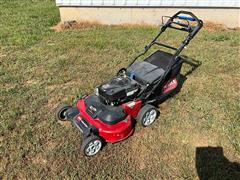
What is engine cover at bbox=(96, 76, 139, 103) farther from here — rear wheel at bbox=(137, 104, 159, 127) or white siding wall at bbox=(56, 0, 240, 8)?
white siding wall at bbox=(56, 0, 240, 8)

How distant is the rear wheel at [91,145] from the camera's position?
4020 millimetres

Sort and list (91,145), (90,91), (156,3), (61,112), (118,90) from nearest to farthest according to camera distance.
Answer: (91,145), (118,90), (61,112), (90,91), (156,3)

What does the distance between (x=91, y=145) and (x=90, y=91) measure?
1.98 metres

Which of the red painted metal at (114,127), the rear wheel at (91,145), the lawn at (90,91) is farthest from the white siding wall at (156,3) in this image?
the rear wheel at (91,145)

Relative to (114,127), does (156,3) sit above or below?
above

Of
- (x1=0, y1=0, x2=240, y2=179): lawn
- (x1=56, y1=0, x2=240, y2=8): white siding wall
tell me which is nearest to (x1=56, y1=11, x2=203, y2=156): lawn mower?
(x1=0, y1=0, x2=240, y2=179): lawn

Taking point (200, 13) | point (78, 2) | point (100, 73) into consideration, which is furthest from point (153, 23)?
point (100, 73)

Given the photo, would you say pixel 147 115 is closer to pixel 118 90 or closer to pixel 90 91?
pixel 118 90

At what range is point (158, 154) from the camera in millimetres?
4254

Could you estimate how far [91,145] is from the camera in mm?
4109

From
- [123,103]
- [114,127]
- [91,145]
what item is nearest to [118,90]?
[123,103]

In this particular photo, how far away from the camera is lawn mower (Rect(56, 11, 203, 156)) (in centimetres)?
413

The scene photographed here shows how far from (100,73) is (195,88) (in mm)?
2313

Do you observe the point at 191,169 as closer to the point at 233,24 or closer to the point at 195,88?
the point at 195,88
